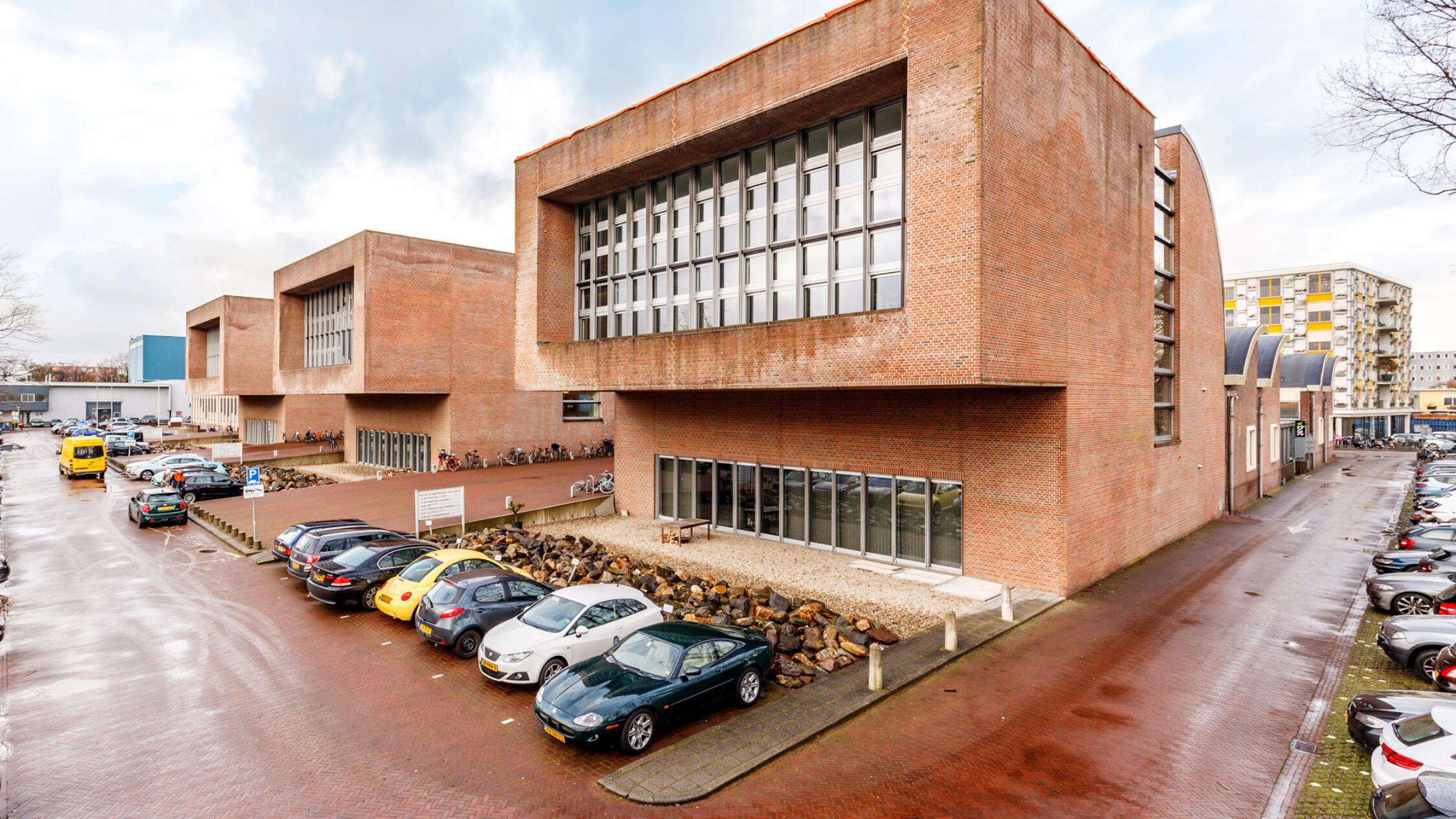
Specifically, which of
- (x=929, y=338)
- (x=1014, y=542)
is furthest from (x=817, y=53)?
(x=1014, y=542)

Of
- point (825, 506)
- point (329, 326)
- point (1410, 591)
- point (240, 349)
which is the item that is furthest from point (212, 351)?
point (1410, 591)

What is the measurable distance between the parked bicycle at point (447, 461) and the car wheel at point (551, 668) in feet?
95.4

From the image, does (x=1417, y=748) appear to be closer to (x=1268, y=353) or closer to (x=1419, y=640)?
(x=1419, y=640)

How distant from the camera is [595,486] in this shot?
92.6 ft

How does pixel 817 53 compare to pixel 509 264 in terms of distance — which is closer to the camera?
pixel 817 53

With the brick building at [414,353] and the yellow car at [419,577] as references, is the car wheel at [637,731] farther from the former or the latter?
the brick building at [414,353]

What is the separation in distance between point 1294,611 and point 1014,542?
18.4 ft

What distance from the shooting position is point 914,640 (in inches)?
473

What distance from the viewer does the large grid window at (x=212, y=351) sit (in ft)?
204

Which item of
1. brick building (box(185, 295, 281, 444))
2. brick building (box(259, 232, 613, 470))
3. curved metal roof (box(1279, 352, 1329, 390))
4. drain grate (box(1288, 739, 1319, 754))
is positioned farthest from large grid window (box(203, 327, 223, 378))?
curved metal roof (box(1279, 352, 1329, 390))

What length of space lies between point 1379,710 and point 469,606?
42.5 ft

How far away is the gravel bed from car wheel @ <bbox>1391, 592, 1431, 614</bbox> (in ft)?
27.3

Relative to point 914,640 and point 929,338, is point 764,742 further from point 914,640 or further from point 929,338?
point 929,338

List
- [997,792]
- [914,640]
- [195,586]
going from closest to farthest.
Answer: [997,792], [914,640], [195,586]
